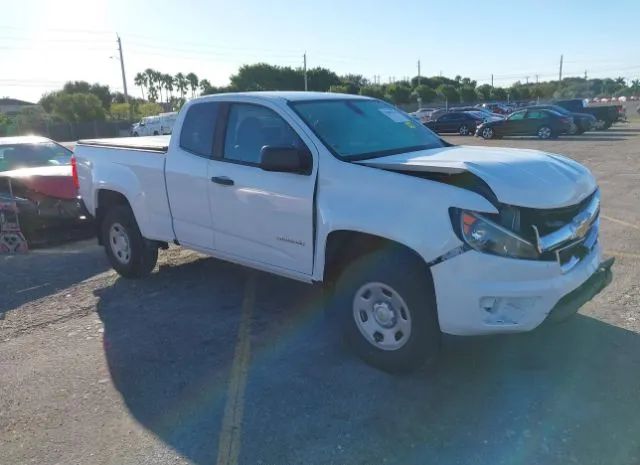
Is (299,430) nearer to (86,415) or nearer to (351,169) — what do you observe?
(86,415)

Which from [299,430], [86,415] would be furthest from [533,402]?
[86,415]

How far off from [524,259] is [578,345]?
1355 mm

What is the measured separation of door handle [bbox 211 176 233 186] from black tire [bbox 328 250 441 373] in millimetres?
1336

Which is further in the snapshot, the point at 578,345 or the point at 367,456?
the point at 578,345

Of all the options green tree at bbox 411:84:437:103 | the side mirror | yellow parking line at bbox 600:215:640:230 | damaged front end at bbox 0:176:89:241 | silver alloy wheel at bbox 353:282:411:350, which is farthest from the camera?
green tree at bbox 411:84:437:103

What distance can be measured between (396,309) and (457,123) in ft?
95.9

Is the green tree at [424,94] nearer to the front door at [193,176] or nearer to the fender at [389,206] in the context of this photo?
the front door at [193,176]

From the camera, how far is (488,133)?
88.4 feet

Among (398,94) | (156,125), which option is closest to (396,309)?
(156,125)

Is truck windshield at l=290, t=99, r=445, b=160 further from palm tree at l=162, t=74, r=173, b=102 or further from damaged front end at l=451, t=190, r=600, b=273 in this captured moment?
palm tree at l=162, t=74, r=173, b=102

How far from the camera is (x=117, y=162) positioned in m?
5.98

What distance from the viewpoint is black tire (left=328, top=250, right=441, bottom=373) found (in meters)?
3.58

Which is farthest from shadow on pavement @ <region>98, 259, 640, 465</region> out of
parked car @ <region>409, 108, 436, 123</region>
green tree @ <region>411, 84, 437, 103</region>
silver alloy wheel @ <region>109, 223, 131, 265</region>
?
green tree @ <region>411, 84, 437, 103</region>

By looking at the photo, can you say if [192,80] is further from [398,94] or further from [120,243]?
[120,243]
